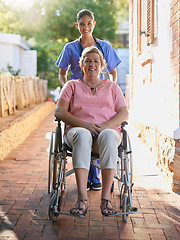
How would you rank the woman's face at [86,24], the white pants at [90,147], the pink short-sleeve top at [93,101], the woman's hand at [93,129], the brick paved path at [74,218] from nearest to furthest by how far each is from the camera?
the brick paved path at [74,218]
the white pants at [90,147]
the woman's hand at [93,129]
the pink short-sleeve top at [93,101]
the woman's face at [86,24]

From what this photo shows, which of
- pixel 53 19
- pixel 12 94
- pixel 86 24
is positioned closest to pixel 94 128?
pixel 86 24

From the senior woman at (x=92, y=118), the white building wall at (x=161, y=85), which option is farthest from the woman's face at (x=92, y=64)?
the white building wall at (x=161, y=85)

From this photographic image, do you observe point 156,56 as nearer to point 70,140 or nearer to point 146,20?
point 146,20

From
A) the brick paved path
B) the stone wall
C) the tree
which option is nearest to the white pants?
the brick paved path

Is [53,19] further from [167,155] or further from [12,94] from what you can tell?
[167,155]

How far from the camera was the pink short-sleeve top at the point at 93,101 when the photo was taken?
3266mm

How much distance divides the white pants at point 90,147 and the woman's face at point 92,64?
0.55m

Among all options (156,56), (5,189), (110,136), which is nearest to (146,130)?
(156,56)

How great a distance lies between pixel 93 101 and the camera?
3289 mm

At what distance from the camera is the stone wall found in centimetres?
383

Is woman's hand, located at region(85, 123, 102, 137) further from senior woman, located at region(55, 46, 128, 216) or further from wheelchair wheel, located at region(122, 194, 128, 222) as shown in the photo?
wheelchair wheel, located at region(122, 194, 128, 222)

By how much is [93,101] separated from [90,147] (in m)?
0.47

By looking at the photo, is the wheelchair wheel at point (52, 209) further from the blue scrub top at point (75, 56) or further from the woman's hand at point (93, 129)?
the blue scrub top at point (75, 56)

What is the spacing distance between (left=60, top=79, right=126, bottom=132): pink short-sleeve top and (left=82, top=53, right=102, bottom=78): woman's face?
11 cm
